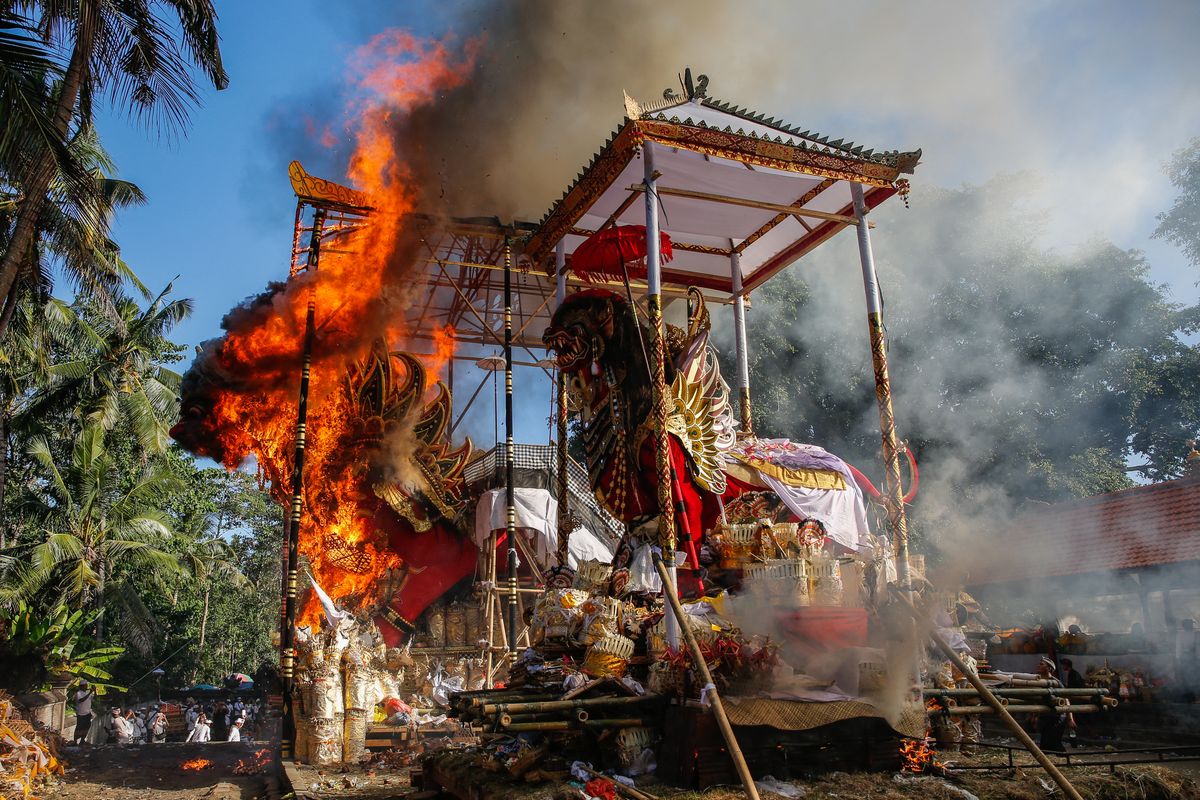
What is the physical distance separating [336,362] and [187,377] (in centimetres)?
329

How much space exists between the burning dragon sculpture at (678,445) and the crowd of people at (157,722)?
47.6 feet

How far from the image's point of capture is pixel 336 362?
1627 cm

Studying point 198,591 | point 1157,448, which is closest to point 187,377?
point 198,591

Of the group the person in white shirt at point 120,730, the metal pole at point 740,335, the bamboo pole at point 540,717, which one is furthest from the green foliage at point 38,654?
the metal pole at point 740,335

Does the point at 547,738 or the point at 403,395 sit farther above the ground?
the point at 403,395

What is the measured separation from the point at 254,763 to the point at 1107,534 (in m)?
16.9

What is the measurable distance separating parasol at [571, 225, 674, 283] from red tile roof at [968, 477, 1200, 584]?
320 inches

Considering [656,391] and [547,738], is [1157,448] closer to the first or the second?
[656,391]

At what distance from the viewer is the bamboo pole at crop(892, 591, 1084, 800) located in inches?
225

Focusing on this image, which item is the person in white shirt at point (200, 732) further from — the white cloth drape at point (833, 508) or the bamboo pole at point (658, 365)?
the bamboo pole at point (658, 365)

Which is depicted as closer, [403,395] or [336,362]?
[336,362]

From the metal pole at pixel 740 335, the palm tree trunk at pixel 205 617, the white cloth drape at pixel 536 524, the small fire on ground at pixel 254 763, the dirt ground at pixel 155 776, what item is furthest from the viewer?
the palm tree trunk at pixel 205 617

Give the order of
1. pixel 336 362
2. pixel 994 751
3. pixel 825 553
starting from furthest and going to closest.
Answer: pixel 336 362 < pixel 825 553 < pixel 994 751

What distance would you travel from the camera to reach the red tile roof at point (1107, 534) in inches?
603
